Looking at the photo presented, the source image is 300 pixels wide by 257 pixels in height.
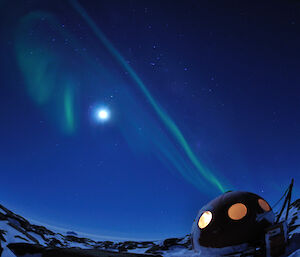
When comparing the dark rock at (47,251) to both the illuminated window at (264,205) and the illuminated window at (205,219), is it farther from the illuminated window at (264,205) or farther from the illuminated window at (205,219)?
the illuminated window at (264,205)

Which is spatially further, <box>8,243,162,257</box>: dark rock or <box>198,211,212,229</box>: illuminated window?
<box>198,211,212,229</box>: illuminated window

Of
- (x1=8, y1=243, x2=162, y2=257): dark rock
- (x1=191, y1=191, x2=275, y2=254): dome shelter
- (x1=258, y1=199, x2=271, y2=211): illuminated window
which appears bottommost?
(x1=8, y1=243, x2=162, y2=257): dark rock

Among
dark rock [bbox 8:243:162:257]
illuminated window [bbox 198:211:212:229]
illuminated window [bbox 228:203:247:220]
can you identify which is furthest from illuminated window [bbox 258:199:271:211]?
dark rock [bbox 8:243:162:257]

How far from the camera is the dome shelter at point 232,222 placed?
238 inches

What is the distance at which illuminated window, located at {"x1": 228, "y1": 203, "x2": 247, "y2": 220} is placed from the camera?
251 inches

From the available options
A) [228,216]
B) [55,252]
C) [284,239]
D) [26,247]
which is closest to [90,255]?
[55,252]

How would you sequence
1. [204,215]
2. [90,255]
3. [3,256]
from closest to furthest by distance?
1. [90,255]
2. [204,215]
3. [3,256]

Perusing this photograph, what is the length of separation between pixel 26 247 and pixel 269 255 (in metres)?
7.07

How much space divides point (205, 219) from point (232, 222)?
101 centimetres

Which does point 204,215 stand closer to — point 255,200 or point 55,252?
point 255,200

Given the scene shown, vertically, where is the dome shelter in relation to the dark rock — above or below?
above

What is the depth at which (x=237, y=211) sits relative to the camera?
257 inches

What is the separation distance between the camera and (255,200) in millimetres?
6824

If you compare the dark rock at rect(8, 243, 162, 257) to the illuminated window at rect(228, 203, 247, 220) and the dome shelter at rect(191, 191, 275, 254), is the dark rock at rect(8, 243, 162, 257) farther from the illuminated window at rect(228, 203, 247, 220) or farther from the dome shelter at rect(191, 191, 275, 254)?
the illuminated window at rect(228, 203, 247, 220)
